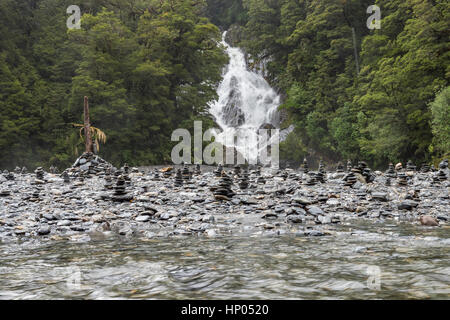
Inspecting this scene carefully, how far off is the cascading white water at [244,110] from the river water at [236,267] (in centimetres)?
3490

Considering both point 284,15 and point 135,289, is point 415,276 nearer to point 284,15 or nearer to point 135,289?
point 135,289

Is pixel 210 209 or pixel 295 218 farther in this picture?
pixel 210 209

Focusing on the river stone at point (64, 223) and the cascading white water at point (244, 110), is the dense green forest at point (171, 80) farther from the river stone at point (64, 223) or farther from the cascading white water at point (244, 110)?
the river stone at point (64, 223)

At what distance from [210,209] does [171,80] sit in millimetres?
31892

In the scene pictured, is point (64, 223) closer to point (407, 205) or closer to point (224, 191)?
point (224, 191)

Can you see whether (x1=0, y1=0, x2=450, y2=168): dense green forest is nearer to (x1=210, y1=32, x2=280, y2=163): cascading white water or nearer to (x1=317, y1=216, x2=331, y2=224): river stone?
(x1=210, y1=32, x2=280, y2=163): cascading white water

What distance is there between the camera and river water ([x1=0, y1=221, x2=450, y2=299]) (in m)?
3.34

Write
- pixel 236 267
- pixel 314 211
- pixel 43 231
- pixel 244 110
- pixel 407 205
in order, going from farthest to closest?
1. pixel 244 110
2. pixel 407 205
3. pixel 314 211
4. pixel 43 231
5. pixel 236 267

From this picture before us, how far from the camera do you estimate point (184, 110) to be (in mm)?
37938

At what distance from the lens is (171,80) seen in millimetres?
38500

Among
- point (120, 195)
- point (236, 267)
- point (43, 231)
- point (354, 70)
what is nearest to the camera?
point (236, 267)

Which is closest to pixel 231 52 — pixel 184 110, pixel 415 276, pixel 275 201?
pixel 184 110

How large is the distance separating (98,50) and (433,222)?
33.5 meters

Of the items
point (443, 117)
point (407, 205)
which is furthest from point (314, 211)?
point (443, 117)
